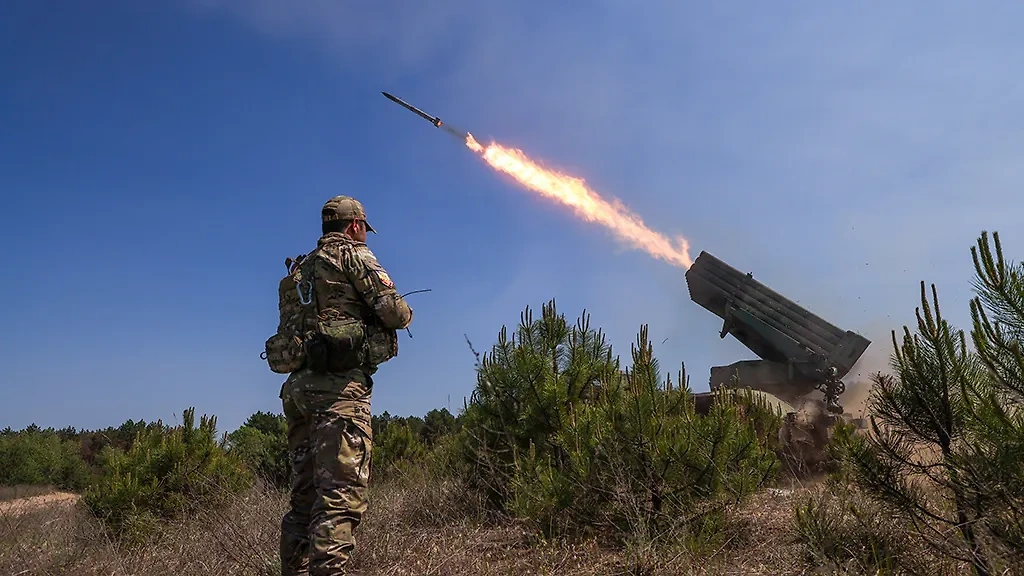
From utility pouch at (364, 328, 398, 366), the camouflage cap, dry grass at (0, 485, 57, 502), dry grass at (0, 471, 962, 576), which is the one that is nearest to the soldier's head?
the camouflage cap

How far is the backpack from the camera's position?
167 inches

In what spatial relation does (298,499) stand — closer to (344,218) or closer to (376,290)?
(376,290)

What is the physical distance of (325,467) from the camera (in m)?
3.92

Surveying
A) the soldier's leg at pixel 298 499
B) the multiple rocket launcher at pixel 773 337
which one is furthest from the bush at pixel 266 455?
the multiple rocket launcher at pixel 773 337

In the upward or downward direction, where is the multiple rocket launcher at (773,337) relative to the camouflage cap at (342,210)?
upward

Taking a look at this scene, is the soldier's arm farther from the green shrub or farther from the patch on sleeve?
the green shrub

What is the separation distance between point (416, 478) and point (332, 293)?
4.92 meters

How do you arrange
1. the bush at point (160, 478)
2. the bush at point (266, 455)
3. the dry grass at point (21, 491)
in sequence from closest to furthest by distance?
the bush at point (160, 478) < the bush at point (266, 455) < the dry grass at point (21, 491)

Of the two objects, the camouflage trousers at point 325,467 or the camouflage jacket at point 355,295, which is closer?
the camouflage trousers at point 325,467

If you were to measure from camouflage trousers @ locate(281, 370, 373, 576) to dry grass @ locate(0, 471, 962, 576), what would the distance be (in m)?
0.86

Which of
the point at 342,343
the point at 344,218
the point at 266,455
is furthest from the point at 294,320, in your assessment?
the point at 266,455

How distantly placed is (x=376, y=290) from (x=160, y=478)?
6.50 metres

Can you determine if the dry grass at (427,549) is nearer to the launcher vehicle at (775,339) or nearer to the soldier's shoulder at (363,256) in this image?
the soldier's shoulder at (363,256)

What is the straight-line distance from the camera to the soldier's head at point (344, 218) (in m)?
4.66
